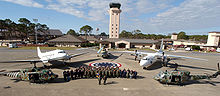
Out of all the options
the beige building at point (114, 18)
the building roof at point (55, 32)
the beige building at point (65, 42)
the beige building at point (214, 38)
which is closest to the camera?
the beige building at point (65, 42)

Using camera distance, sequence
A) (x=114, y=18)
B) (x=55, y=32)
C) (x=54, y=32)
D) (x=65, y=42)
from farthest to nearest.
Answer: (x=55, y=32)
(x=54, y=32)
(x=114, y=18)
(x=65, y=42)

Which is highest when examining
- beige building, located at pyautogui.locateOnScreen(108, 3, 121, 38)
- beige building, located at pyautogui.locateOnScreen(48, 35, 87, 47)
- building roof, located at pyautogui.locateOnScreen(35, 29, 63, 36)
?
beige building, located at pyautogui.locateOnScreen(108, 3, 121, 38)

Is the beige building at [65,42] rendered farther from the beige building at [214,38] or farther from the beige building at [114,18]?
the beige building at [214,38]

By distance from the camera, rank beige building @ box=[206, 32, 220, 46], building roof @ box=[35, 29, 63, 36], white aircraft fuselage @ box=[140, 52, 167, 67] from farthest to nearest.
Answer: building roof @ box=[35, 29, 63, 36] → beige building @ box=[206, 32, 220, 46] → white aircraft fuselage @ box=[140, 52, 167, 67]

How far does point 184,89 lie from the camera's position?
1307cm

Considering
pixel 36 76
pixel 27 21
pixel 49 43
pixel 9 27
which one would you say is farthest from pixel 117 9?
pixel 9 27

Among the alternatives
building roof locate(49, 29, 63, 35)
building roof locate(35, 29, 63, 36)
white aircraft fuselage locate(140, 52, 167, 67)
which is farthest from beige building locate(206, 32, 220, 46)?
building roof locate(49, 29, 63, 35)

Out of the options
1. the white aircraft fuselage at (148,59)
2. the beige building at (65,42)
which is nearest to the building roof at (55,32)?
the beige building at (65,42)

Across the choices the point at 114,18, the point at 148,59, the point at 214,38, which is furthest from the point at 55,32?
the point at 214,38

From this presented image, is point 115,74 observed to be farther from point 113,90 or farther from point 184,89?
point 184,89

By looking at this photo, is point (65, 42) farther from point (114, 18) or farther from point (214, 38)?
point (214, 38)

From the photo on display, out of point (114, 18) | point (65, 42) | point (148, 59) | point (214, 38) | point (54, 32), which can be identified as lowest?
point (148, 59)

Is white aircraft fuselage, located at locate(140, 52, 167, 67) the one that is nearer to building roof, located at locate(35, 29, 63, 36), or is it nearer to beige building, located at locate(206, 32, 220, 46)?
beige building, located at locate(206, 32, 220, 46)

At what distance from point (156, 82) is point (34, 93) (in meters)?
15.4
